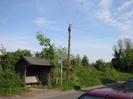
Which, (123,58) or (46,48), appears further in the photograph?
(123,58)

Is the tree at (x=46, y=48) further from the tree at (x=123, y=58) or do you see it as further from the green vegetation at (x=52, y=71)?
the tree at (x=123, y=58)

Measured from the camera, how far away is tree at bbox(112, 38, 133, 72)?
77.3 meters

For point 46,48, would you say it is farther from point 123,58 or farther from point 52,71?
point 123,58

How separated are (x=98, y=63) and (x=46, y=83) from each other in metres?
26.8

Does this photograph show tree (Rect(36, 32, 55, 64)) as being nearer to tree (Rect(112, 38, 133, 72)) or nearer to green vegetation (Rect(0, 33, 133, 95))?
green vegetation (Rect(0, 33, 133, 95))

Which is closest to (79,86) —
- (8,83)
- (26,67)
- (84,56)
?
(26,67)

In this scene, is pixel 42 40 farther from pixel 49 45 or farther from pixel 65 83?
pixel 65 83

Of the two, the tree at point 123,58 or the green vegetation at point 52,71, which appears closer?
the green vegetation at point 52,71

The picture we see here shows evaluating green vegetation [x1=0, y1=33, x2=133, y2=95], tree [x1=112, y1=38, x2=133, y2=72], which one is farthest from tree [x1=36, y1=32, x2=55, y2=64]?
tree [x1=112, y1=38, x2=133, y2=72]

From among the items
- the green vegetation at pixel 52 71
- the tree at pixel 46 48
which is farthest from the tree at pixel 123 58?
the tree at pixel 46 48

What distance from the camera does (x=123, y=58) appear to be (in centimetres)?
7919

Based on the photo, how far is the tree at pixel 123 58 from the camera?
7731 centimetres

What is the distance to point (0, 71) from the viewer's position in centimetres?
2453

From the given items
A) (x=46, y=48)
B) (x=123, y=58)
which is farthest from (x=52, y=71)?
(x=123, y=58)
